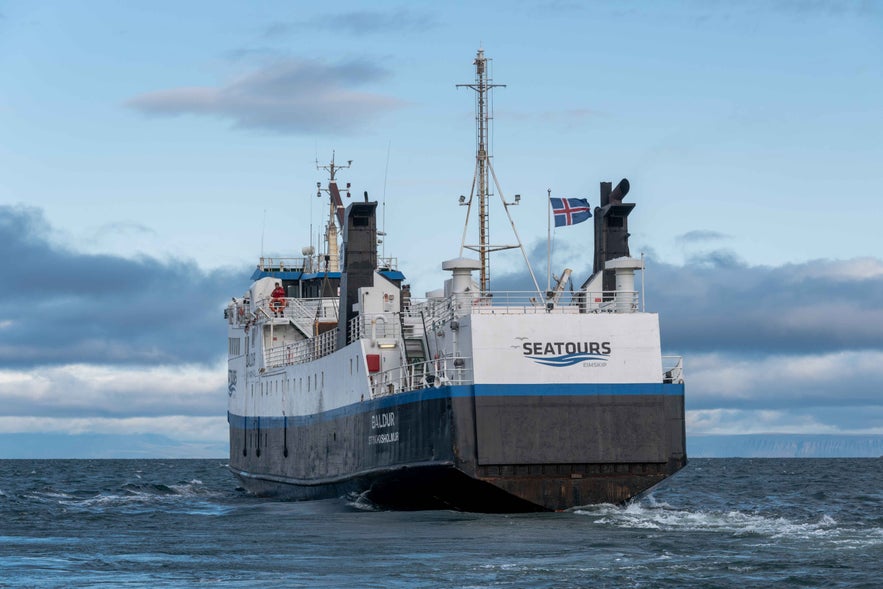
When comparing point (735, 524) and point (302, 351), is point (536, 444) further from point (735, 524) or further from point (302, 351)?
point (302, 351)

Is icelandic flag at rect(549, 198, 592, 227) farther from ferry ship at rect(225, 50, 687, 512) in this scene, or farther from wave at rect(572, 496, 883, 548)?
wave at rect(572, 496, 883, 548)

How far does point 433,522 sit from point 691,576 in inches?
401

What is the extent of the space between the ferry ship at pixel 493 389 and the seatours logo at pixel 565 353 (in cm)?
2

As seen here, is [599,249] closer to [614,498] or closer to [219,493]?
[614,498]

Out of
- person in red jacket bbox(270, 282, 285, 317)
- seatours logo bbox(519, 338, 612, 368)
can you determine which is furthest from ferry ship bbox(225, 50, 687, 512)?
person in red jacket bbox(270, 282, 285, 317)

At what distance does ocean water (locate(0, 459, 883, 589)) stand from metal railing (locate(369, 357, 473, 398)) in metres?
3.26

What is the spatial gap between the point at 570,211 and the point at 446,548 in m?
14.4

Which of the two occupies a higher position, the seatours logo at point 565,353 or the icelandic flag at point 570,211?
the icelandic flag at point 570,211

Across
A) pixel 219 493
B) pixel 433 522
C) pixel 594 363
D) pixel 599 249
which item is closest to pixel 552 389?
pixel 594 363

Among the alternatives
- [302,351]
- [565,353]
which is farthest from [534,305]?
[302,351]

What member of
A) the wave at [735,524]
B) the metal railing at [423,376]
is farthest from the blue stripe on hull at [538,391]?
the wave at [735,524]

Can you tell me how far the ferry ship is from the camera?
104 feet

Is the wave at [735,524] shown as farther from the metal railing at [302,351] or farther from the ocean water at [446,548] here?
the metal railing at [302,351]

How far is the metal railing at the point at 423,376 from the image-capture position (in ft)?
105
